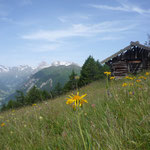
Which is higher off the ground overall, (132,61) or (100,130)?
(132,61)

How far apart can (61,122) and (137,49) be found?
16342 mm

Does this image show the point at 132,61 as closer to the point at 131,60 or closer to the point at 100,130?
the point at 131,60

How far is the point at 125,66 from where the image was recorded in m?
16.7


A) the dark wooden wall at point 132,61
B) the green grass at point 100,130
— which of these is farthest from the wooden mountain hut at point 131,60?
the green grass at point 100,130

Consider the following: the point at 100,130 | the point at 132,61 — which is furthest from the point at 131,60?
the point at 100,130

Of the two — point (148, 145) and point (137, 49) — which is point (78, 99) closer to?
point (148, 145)

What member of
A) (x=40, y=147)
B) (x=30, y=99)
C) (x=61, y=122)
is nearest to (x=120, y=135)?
(x=40, y=147)

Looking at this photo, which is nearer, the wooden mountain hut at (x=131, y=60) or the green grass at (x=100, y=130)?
the green grass at (x=100, y=130)

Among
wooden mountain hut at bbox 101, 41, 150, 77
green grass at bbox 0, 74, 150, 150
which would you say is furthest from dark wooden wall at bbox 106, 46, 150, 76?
green grass at bbox 0, 74, 150, 150

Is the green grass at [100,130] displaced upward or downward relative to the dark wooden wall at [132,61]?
downward

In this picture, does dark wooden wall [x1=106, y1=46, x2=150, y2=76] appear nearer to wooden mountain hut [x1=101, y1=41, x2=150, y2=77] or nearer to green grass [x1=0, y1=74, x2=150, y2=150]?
wooden mountain hut [x1=101, y1=41, x2=150, y2=77]

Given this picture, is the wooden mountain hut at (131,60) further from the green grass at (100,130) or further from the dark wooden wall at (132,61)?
the green grass at (100,130)

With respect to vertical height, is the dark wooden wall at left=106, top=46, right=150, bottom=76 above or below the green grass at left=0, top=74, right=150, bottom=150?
above

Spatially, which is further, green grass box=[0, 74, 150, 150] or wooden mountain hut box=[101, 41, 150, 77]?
wooden mountain hut box=[101, 41, 150, 77]
